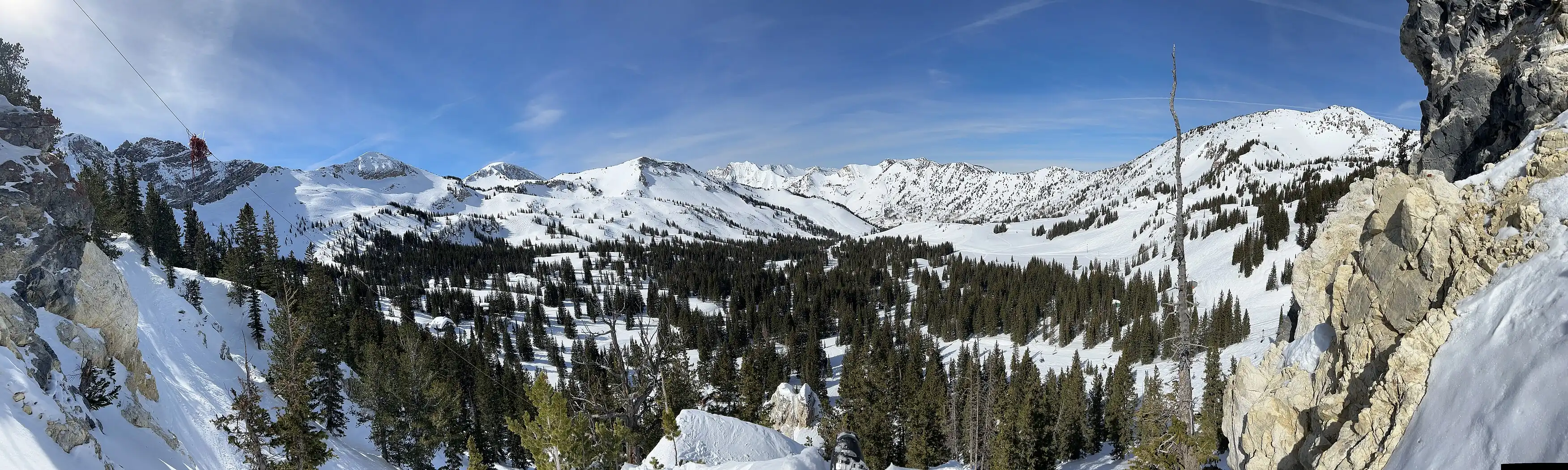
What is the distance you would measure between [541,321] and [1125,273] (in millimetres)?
114014

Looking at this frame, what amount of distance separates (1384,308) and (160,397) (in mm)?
39099

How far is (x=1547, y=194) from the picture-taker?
681 cm

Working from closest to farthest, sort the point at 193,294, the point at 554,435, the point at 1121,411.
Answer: the point at 554,435 → the point at 193,294 → the point at 1121,411

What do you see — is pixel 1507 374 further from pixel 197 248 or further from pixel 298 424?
pixel 197 248

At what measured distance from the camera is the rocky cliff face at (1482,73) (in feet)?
31.8

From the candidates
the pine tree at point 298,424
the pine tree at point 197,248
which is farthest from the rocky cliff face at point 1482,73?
the pine tree at point 197,248

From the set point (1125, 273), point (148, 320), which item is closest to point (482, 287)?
point (148, 320)

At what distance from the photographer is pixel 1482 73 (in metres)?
11.7

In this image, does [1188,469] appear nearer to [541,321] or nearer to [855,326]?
[855,326]

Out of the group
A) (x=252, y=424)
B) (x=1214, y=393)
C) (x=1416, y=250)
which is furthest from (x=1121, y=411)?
(x=252, y=424)

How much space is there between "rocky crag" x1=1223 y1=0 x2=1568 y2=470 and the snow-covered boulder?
14641 millimetres

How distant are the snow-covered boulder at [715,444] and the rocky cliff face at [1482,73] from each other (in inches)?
741

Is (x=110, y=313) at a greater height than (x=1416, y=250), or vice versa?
(x=1416, y=250)

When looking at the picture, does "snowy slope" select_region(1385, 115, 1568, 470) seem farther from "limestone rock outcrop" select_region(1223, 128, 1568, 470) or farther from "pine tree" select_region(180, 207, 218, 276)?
"pine tree" select_region(180, 207, 218, 276)
